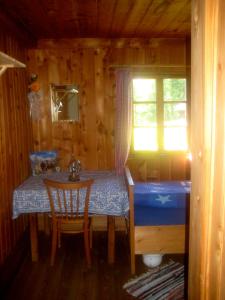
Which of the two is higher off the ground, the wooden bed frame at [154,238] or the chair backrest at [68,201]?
the chair backrest at [68,201]

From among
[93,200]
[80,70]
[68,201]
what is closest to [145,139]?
[80,70]

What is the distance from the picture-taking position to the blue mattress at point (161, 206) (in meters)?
2.89

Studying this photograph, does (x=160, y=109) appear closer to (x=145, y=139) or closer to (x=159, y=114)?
(x=159, y=114)

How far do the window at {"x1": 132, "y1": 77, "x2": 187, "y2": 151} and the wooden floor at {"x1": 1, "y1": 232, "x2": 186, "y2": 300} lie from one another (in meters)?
1.48

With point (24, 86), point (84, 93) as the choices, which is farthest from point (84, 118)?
point (24, 86)

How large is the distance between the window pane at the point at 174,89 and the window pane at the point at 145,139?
0.51 metres

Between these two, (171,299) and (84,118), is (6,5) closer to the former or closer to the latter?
(84,118)

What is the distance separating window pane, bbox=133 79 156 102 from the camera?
3.96 meters

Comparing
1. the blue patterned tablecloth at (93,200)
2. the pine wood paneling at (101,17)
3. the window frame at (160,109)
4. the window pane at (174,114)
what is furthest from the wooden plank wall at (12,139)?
the window pane at (174,114)

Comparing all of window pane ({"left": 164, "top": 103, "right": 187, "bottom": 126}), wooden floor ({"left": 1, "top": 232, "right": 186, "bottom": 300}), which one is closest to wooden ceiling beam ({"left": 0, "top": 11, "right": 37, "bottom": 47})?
window pane ({"left": 164, "top": 103, "right": 187, "bottom": 126})

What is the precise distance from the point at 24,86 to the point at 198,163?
10.7 feet

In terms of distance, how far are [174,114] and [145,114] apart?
41cm

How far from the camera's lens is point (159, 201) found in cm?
318

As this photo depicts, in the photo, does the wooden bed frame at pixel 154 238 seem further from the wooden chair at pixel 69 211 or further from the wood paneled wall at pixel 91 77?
the wood paneled wall at pixel 91 77
